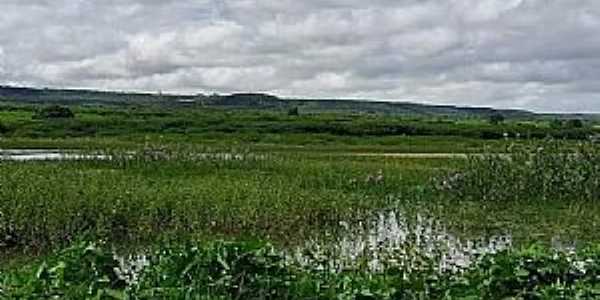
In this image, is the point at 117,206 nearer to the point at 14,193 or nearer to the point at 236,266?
the point at 14,193

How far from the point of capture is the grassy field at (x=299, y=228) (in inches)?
321

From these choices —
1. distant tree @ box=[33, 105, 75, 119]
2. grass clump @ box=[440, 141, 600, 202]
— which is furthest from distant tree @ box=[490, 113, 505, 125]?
grass clump @ box=[440, 141, 600, 202]

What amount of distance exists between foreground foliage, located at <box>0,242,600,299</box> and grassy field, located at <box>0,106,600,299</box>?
0.7 inches

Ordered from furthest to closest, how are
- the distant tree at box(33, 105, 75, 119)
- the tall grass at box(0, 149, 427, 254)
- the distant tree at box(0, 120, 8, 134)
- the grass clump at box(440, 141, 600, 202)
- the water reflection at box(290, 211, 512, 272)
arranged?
the distant tree at box(33, 105, 75, 119)
the distant tree at box(0, 120, 8, 134)
the grass clump at box(440, 141, 600, 202)
the tall grass at box(0, 149, 427, 254)
the water reflection at box(290, 211, 512, 272)

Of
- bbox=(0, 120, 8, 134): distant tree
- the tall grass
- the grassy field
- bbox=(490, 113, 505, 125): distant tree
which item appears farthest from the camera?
→ bbox=(490, 113, 505, 125): distant tree

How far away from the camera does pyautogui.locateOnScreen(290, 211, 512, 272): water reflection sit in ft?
37.8

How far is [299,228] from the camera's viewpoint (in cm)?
1747

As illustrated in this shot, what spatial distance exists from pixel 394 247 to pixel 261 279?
5738 millimetres

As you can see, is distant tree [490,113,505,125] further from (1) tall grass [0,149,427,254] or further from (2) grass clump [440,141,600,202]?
(1) tall grass [0,149,427,254]

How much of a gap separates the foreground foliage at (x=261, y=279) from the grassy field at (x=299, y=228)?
18mm

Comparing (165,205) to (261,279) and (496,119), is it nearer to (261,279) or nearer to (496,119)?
(261,279)

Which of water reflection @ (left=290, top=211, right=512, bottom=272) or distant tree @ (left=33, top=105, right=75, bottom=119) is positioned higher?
water reflection @ (left=290, top=211, right=512, bottom=272)

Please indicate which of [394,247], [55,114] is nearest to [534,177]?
[394,247]

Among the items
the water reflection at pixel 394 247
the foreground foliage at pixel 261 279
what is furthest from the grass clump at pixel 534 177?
the foreground foliage at pixel 261 279
